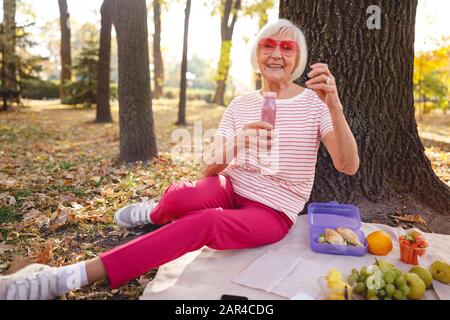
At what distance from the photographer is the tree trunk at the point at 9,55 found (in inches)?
450

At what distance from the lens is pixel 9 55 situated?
11695 mm

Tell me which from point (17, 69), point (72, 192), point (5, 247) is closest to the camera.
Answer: point (5, 247)

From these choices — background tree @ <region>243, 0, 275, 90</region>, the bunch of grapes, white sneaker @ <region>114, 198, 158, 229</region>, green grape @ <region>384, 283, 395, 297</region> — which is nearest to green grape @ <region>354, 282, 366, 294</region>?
the bunch of grapes

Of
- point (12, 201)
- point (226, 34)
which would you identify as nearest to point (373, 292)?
point (12, 201)

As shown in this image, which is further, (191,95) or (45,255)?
(191,95)

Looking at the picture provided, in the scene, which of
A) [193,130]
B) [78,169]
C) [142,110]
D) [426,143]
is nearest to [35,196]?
[78,169]

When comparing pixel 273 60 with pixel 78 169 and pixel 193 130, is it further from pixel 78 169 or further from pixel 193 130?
pixel 193 130

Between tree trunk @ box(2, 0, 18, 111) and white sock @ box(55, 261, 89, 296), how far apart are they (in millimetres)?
11694

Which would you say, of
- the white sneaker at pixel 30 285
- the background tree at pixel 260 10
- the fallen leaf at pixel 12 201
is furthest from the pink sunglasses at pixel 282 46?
the background tree at pixel 260 10

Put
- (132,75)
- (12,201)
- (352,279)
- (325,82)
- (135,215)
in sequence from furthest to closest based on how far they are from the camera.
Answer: (132,75), (12,201), (135,215), (325,82), (352,279)

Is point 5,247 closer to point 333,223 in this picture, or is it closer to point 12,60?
point 333,223

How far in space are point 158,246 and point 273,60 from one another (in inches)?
56.1

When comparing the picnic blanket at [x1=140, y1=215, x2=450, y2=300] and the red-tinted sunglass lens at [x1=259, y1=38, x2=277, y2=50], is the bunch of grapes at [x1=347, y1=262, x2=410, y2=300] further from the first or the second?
the red-tinted sunglass lens at [x1=259, y1=38, x2=277, y2=50]

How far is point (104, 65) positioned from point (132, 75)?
223 inches
